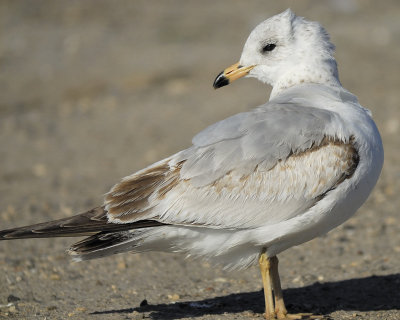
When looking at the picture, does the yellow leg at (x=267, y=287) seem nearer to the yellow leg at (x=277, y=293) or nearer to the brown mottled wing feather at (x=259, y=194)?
the yellow leg at (x=277, y=293)

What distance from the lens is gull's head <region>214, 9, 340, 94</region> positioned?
5703 mm

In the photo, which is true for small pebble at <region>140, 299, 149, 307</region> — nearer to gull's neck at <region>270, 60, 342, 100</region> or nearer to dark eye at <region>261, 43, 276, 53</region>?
gull's neck at <region>270, 60, 342, 100</region>

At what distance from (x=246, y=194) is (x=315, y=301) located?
1402mm

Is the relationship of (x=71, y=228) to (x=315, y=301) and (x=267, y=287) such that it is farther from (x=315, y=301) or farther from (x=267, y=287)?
(x=315, y=301)

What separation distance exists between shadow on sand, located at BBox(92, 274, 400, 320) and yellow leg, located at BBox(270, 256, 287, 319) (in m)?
0.25

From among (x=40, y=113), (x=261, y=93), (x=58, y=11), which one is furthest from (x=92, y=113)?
(x=58, y=11)

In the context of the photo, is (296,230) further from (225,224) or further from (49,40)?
(49,40)

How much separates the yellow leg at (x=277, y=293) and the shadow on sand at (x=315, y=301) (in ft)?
0.82

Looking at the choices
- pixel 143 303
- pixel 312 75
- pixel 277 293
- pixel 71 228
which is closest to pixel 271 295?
pixel 277 293

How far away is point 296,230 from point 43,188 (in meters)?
5.12

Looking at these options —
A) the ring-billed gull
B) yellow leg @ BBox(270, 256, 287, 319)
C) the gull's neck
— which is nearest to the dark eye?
the gull's neck

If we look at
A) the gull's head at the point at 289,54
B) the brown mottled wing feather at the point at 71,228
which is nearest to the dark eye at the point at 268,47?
the gull's head at the point at 289,54

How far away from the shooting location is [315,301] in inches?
232

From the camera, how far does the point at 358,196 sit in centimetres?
503
